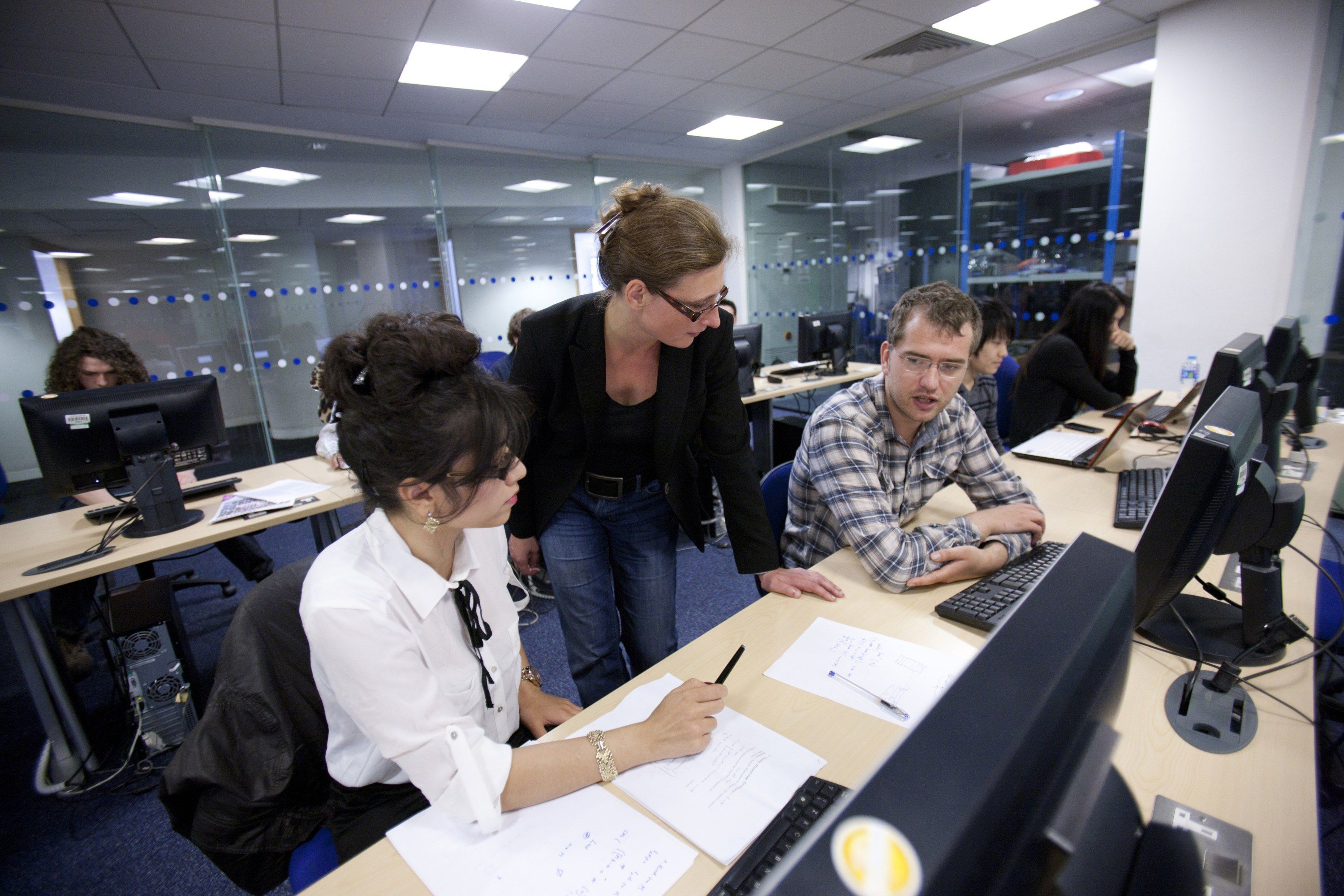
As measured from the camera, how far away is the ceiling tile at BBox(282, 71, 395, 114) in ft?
12.7

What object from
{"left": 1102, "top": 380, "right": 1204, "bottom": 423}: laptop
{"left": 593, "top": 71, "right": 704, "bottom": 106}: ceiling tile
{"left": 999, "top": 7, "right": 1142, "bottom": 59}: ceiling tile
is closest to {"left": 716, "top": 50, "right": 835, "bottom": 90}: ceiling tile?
{"left": 593, "top": 71, "right": 704, "bottom": 106}: ceiling tile

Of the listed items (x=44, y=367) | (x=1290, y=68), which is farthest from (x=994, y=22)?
(x=44, y=367)

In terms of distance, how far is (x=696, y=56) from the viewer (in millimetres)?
3881

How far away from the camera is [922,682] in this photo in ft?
3.19

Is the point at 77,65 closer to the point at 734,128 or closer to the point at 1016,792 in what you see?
the point at 734,128

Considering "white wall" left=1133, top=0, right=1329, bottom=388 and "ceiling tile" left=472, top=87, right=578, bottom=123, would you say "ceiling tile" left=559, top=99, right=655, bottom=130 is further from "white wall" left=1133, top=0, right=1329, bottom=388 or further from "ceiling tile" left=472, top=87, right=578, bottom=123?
"white wall" left=1133, top=0, right=1329, bottom=388

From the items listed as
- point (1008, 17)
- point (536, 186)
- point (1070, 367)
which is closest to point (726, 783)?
point (1070, 367)

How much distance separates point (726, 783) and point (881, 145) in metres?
6.40

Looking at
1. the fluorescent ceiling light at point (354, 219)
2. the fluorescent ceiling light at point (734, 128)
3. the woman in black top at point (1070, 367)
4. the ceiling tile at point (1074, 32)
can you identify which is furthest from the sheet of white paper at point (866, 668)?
→ the fluorescent ceiling light at point (354, 219)

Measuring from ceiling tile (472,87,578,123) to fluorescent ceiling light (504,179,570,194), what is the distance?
0.88 metres

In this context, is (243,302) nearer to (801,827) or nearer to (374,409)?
(374,409)

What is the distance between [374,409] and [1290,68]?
4860 mm

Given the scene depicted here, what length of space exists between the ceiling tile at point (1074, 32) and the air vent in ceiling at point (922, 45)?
12.9 inches

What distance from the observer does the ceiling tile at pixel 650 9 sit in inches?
123
